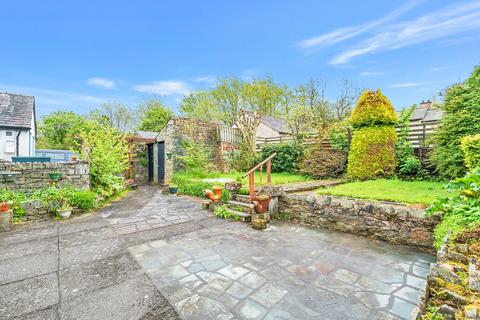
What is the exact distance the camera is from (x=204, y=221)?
5516mm

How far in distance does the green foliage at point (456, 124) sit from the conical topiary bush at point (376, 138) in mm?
1198

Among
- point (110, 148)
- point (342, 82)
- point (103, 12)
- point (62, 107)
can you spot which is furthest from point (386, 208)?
point (62, 107)

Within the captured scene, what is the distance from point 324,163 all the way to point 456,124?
4.09m

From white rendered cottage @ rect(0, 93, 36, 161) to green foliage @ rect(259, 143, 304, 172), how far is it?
47.8 ft

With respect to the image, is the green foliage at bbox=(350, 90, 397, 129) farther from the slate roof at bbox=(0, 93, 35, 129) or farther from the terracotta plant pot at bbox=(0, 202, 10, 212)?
the slate roof at bbox=(0, 93, 35, 129)

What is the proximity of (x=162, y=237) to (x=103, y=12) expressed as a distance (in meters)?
10.2

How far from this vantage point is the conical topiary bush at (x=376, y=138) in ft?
24.8

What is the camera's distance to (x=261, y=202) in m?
5.38

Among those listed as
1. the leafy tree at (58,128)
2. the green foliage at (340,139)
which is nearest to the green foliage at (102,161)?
the green foliage at (340,139)

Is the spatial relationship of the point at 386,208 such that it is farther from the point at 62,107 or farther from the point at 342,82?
the point at 62,107

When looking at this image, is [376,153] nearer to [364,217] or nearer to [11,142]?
[364,217]

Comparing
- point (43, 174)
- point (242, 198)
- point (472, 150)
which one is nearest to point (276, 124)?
point (242, 198)

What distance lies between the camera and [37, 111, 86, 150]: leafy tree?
2278 cm

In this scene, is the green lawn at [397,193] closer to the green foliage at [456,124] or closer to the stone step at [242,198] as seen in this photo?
the green foliage at [456,124]
